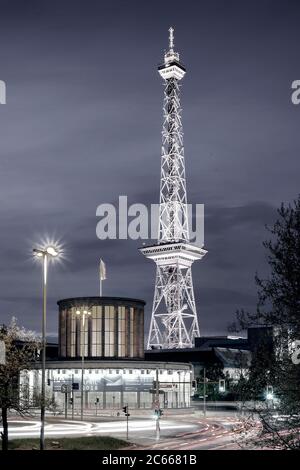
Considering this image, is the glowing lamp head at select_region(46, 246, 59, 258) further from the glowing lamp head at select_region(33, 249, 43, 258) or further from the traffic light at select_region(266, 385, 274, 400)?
the traffic light at select_region(266, 385, 274, 400)

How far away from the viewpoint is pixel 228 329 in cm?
2336

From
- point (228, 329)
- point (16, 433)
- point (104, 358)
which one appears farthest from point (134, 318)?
point (228, 329)

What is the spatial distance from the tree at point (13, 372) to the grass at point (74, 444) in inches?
200

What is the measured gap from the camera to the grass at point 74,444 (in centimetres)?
4409

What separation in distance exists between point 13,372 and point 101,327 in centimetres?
7715

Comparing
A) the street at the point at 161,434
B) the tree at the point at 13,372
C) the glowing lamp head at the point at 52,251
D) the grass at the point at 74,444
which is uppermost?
the glowing lamp head at the point at 52,251

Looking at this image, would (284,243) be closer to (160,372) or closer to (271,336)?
(271,336)

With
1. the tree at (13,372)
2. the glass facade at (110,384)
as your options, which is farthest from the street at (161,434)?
the glass facade at (110,384)

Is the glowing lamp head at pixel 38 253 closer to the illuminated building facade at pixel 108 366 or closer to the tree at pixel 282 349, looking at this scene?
the tree at pixel 282 349

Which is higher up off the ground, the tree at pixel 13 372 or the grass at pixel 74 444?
the tree at pixel 13 372

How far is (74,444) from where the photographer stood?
46094 millimetres
